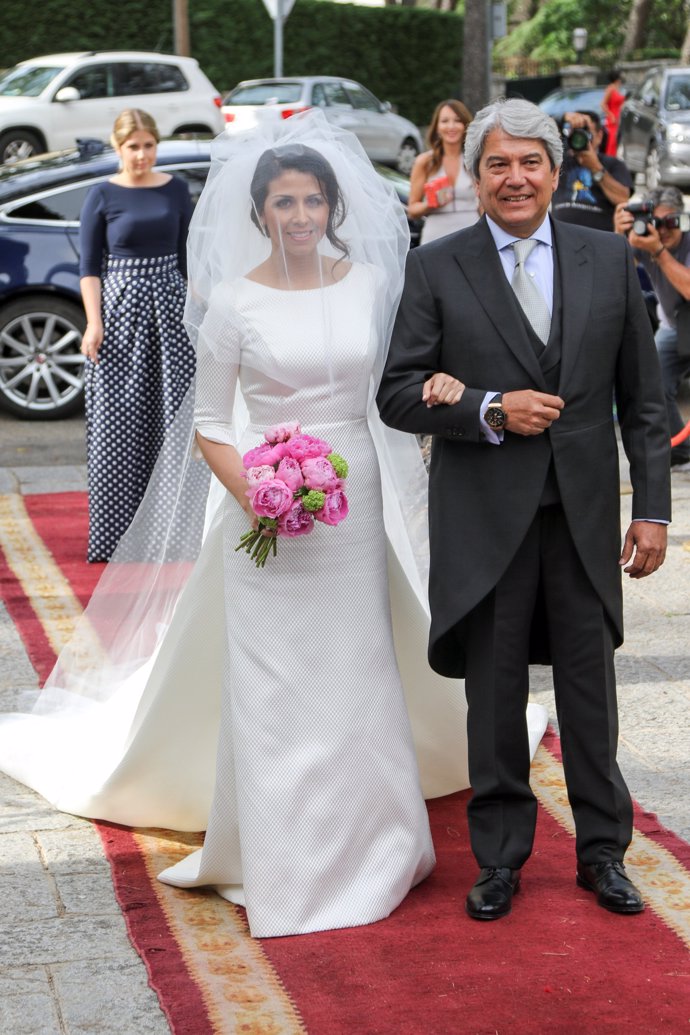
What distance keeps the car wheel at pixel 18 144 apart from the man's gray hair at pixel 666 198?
15.0 metres

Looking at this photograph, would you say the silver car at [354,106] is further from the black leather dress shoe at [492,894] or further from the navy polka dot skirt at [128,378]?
the black leather dress shoe at [492,894]

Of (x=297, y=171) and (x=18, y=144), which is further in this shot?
(x=18, y=144)

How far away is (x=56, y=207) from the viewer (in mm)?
10508

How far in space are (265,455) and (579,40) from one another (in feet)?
148

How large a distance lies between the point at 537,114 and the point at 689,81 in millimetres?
23446

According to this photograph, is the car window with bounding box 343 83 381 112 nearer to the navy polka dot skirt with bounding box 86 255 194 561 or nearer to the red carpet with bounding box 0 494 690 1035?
the navy polka dot skirt with bounding box 86 255 194 561

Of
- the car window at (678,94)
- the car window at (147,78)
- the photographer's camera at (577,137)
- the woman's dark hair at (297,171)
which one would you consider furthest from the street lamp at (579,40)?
the woman's dark hair at (297,171)

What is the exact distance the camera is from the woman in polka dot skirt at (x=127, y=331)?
763 cm

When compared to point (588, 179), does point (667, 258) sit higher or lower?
lower

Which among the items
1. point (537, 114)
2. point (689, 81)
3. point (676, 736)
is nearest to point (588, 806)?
point (676, 736)

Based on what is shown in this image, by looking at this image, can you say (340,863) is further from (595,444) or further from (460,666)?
(595,444)

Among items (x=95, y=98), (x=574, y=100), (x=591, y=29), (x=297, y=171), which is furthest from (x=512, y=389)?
(x=591, y=29)

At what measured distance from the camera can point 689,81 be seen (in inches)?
1016

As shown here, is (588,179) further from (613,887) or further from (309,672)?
(613,887)
